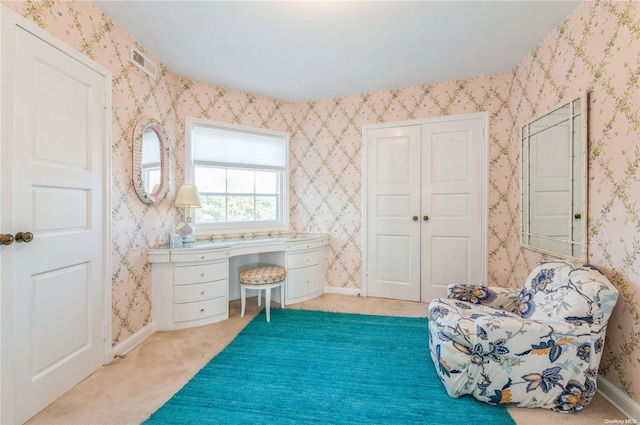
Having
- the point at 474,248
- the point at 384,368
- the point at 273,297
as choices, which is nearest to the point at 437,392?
the point at 384,368

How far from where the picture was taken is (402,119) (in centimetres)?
338

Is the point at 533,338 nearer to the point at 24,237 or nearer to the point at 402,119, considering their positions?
the point at 402,119

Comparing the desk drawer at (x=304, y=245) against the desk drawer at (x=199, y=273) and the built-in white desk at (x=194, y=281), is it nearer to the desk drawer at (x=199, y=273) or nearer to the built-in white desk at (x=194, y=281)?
the built-in white desk at (x=194, y=281)

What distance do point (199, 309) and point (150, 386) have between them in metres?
0.90

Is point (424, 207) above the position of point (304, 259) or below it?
above

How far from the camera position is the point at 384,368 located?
6.50 ft

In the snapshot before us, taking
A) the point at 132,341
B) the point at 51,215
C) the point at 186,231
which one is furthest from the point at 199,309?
the point at 51,215

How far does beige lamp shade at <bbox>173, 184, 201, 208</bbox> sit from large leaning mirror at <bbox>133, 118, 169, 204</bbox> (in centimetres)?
14

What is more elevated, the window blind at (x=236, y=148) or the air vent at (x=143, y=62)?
the air vent at (x=143, y=62)

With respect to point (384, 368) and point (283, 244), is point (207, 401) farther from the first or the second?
point (283, 244)

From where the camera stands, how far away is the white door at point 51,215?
1.43 m

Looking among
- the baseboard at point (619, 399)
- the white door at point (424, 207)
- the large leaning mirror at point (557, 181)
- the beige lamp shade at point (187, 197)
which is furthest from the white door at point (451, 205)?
the beige lamp shade at point (187, 197)

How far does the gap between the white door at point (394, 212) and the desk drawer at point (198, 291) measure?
5.85ft

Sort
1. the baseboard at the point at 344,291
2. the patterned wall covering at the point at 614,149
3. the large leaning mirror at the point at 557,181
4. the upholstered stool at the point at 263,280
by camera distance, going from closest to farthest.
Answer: the patterned wall covering at the point at 614,149
the large leaning mirror at the point at 557,181
the upholstered stool at the point at 263,280
the baseboard at the point at 344,291
